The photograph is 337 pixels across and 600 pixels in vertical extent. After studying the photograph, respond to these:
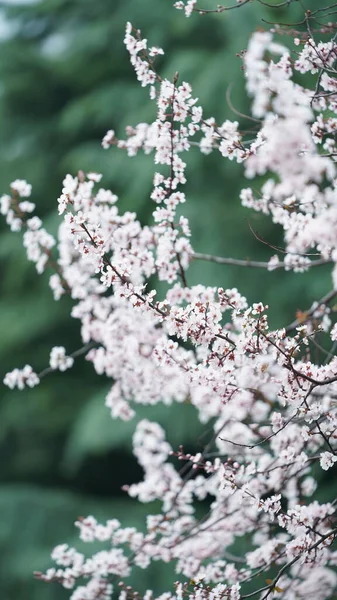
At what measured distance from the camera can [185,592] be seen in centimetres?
204

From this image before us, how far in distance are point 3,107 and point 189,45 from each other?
1.83 m

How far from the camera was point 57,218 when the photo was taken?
5.73m

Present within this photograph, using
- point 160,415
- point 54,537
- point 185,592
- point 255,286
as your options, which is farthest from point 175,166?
point 54,537

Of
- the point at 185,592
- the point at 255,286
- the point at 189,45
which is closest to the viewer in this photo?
the point at 185,592

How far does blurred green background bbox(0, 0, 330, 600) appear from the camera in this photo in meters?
5.08

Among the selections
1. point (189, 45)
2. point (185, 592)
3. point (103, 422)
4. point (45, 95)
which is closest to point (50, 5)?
point (45, 95)

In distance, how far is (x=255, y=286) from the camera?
4969 mm

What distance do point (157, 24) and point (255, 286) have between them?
2.33 meters

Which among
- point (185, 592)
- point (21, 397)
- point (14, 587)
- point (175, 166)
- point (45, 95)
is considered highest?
point (45, 95)

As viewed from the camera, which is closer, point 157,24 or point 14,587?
point 14,587

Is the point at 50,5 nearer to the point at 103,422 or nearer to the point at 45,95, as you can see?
the point at 45,95

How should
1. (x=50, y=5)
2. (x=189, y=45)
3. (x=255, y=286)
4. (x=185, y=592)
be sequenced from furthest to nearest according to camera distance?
(x=50, y=5) < (x=189, y=45) < (x=255, y=286) < (x=185, y=592)

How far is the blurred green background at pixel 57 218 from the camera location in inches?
200

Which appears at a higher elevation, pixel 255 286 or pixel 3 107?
pixel 3 107
